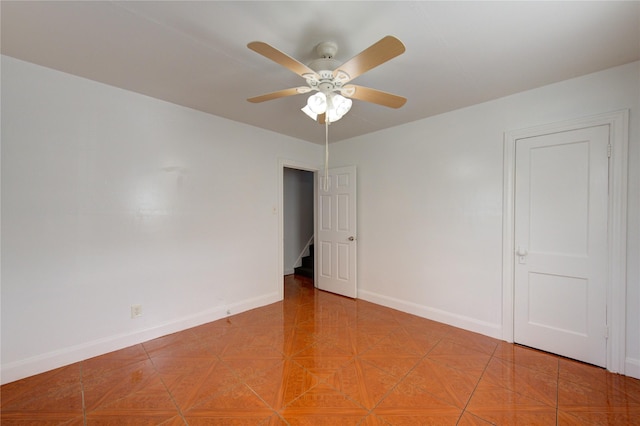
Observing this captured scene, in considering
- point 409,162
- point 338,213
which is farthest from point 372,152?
point 338,213

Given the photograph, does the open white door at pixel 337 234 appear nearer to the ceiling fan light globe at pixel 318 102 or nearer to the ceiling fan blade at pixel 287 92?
the ceiling fan light globe at pixel 318 102

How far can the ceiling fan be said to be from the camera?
4.42 ft

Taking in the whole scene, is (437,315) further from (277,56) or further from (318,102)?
(277,56)

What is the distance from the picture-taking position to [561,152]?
7.68ft

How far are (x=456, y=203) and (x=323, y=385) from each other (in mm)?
2350

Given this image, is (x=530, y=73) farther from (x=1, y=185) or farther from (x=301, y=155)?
(x=1, y=185)

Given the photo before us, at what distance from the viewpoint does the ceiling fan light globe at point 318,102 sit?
6.10ft

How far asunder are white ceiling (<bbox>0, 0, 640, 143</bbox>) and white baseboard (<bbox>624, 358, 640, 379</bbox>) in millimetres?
2377

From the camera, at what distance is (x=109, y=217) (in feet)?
7.93

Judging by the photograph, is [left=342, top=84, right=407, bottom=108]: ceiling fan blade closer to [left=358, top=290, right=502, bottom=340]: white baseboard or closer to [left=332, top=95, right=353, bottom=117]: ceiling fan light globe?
[left=332, top=95, right=353, bottom=117]: ceiling fan light globe

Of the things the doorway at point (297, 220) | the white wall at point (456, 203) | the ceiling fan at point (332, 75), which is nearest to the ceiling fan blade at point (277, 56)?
the ceiling fan at point (332, 75)

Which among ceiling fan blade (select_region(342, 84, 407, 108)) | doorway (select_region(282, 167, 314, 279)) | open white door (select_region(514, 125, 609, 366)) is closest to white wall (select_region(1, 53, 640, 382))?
open white door (select_region(514, 125, 609, 366))

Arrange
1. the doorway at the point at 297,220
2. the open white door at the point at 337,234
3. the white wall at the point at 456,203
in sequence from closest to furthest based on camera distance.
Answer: the white wall at the point at 456,203
the open white door at the point at 337,234
the doorway at the point at 297,220

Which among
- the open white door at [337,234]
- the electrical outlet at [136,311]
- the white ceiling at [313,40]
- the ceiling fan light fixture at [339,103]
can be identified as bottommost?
the electrical outlet at [136,311]
